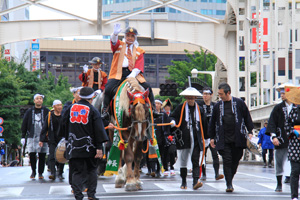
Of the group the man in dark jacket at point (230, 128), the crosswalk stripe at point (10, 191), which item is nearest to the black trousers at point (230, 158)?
the man in dark jacket at point (230, 128)

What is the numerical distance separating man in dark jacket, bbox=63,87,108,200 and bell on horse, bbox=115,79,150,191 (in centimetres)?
242

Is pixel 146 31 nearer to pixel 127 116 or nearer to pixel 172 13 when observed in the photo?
pixel 127 116

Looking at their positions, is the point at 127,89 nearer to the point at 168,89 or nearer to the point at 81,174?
the point at 81,174

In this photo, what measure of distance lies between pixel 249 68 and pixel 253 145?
83.2ft

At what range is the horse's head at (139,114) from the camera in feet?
42.0

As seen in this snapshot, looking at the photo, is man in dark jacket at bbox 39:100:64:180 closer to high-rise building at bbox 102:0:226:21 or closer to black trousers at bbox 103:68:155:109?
black trousers at bbox 103:68:155:109

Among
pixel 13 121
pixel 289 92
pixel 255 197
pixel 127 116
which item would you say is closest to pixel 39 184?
pixel 127 116

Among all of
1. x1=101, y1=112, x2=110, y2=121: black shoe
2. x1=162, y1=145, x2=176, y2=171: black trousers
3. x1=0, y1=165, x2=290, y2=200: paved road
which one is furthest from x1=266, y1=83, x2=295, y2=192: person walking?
x1=162, y1=145, x2=176, y2=171: black trousers

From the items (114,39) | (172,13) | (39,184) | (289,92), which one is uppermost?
(172,13)

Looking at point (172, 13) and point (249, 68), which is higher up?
point (172, 13)

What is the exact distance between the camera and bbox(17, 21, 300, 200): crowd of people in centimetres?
1032

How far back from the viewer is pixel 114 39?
14.7 m

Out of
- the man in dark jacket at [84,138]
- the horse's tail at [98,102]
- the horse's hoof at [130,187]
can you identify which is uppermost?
the horse's tail at [98,102]

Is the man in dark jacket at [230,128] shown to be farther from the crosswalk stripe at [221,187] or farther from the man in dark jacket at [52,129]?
the man in dark jacket at [52,129]
